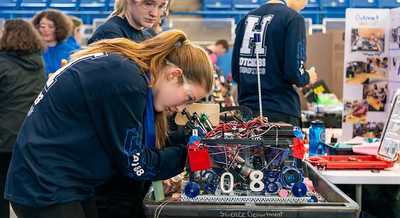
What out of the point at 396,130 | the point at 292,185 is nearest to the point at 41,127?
→ the point at 292,185

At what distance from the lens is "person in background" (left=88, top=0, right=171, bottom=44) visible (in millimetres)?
2287

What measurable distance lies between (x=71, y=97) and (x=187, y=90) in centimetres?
31

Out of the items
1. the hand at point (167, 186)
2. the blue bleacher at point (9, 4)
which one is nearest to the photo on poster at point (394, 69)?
the hand at point (167, 186)

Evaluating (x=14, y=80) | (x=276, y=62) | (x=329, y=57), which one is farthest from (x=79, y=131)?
(x=329, y=57)

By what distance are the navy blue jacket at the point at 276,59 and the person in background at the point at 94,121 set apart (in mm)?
1407

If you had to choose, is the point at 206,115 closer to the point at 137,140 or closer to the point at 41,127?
the point at 137,140

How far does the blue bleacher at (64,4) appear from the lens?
9875 mm

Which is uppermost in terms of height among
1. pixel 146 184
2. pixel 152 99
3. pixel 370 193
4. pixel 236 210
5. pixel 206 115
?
pixel 152 99

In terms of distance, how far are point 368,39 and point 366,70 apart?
18 centimetres

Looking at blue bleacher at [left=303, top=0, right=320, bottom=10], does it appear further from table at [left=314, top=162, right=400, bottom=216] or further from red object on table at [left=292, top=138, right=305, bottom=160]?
red object on table at [left=292, top=138, right=305, bottom=160]

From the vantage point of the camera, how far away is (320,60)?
5.76 meters

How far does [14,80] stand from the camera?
11.1ft

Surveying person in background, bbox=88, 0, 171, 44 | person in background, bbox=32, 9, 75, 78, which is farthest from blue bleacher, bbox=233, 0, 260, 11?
person in background, bbox=88, 0, 171, 44

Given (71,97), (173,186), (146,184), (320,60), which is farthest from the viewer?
(320,60)
